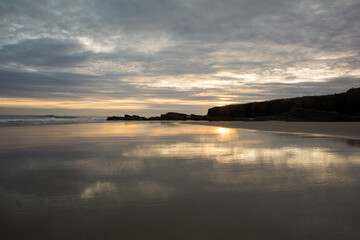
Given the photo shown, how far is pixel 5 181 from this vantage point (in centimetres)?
360

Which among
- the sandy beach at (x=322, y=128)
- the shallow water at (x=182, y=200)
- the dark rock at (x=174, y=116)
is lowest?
the shallow water at (x=182, y=200)

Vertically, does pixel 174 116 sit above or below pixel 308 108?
below

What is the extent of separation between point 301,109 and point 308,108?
11423 mm

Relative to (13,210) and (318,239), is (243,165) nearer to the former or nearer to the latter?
(318,239)

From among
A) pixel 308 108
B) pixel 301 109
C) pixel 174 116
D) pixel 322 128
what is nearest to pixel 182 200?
pixel 322 128

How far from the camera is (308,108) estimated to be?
38375 mm

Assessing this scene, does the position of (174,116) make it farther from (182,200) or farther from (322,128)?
(182,200)

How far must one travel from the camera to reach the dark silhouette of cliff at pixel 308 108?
26.8m

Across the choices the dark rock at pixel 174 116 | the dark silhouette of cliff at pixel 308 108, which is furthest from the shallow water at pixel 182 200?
the dark rock at pixel 174 116

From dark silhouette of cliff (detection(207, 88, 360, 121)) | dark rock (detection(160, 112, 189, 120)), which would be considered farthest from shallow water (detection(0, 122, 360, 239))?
dark rock (detection(160, 112, 189, 120))

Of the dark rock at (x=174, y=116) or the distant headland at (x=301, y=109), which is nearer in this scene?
the distant headland at (x=301, y=109)

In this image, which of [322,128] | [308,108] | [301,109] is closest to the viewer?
[322,128]

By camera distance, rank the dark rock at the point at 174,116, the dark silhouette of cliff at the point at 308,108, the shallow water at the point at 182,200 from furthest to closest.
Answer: the dark rock at the point at 174,116
the dark silhouette of cliff at the point at 308,108
the shallow water at the point at 182,200

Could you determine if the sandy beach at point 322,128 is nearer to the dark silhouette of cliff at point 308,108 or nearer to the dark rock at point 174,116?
the dark silhouette of cliff at point 308,108
